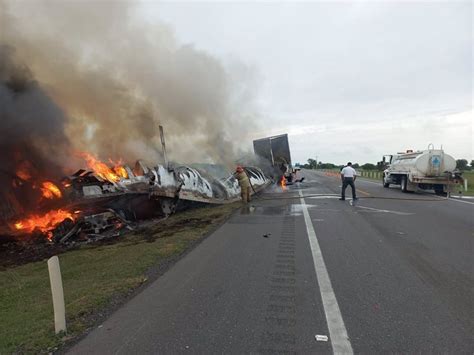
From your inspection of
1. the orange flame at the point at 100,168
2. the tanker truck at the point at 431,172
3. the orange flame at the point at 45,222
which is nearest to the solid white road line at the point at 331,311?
→ the orange flame at the point at 100,168

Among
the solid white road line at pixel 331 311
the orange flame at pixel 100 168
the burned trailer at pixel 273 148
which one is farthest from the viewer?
the burned trailer at pixel 273 148

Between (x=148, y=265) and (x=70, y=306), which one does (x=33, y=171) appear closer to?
(x=148, y=265)

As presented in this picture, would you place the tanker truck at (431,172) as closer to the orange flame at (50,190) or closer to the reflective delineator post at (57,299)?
the orange flame at (50,190)

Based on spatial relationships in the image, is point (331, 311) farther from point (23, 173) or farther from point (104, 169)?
point (23, 173)

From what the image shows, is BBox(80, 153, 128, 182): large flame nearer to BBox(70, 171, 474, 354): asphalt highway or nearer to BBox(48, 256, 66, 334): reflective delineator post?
BBox(70, 171, 474, 354): asphalt highway

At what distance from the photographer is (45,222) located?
8.83 m

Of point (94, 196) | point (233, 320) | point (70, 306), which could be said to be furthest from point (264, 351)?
point (94, 196)

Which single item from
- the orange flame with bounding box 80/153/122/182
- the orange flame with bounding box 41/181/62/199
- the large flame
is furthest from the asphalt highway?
the orange flame with bounding box 41/181/62/199

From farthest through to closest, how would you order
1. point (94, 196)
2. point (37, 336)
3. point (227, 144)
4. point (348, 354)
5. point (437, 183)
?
point (227, 144), point (437, 183), point (94, 196), point (37, 336), point (348, 354)

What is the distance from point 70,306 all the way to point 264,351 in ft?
7.29

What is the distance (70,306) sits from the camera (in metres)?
3.74

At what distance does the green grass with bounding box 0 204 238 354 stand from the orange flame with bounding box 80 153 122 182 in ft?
6.44

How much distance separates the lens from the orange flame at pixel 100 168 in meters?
9.59

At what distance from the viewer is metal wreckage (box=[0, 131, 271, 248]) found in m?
8.60
